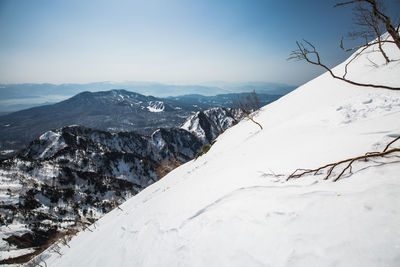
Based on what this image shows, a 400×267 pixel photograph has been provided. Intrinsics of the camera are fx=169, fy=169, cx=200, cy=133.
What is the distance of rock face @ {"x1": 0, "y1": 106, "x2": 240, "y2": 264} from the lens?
77500 mm

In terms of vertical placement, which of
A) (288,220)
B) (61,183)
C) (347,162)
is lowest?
(61,183)

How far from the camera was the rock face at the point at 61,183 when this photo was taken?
7750cm

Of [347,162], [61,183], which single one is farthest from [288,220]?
[61,183]

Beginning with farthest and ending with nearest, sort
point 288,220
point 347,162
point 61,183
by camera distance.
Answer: point 61,183, point 347,162, point 288,220

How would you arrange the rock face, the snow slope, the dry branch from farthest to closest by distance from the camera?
the rock face < the dry branch < the snow slope

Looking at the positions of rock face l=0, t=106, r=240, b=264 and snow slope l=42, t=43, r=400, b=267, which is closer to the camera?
snow slope l=42, t=43, r=400, b=267

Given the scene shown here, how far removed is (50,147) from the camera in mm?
145000

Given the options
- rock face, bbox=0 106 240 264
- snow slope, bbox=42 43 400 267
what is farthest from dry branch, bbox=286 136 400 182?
rock face, bbox=0 106 240 264

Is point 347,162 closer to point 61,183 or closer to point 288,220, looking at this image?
point 288,220

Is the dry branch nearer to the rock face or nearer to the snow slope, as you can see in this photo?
the snow slope

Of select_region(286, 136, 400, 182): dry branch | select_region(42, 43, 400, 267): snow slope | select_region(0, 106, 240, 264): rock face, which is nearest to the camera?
select_region(42, 43, 400, 267): snow slope

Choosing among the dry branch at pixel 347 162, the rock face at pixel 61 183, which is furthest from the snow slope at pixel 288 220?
the rock face at pixel 61 183

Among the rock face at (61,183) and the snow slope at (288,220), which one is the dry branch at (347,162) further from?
the rock face at (61,183)

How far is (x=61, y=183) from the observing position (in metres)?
108
